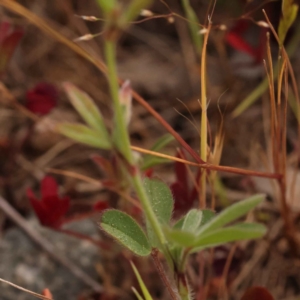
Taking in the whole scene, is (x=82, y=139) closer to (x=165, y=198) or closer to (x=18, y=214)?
(x=165, y=198)

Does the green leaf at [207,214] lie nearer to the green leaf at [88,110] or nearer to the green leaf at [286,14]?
the green leaf at [88,110]

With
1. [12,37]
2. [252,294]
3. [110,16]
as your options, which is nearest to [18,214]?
[12,37]

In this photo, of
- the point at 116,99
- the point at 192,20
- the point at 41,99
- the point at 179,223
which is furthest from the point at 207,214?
the point at 41,99

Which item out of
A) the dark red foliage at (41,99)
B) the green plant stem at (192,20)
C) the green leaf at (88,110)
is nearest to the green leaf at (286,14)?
the green plant stem at (192,20)

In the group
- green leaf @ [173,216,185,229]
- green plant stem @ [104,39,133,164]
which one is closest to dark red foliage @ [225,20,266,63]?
green leaf @ [173,216,185,229]

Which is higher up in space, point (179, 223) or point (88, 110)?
point (88, 110)

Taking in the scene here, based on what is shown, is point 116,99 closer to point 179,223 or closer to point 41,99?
point 179,223

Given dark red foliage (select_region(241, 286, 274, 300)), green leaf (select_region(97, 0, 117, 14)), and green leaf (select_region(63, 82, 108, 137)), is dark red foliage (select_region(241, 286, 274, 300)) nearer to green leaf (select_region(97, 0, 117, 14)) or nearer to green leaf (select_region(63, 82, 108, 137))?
green leaf (select_region(63, 82, 108, 137))
